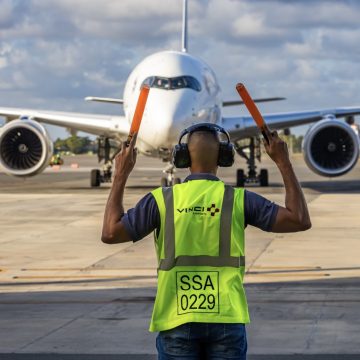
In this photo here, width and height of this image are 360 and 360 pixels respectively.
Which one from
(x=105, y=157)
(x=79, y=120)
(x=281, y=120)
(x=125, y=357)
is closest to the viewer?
(x=125, y=357)

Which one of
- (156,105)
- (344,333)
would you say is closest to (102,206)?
(156,105)

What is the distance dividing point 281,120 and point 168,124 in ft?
26.5

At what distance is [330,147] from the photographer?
3094 cm

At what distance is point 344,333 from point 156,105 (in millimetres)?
19222

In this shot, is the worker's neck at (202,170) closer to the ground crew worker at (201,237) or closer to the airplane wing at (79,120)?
the ground crew worker at (201,237)

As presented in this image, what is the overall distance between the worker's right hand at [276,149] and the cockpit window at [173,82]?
23.5 m

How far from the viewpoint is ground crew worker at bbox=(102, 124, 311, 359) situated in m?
4.32

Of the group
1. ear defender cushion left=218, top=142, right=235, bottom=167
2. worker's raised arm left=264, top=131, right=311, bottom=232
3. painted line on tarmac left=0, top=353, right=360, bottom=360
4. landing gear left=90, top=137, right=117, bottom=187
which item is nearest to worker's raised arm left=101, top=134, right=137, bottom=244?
ear defender cushion left=218, top=142, right=235, bottom=167

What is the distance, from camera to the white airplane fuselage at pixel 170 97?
26969 mm

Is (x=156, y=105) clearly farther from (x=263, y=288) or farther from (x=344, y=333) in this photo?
Result: (x=344, y=333)

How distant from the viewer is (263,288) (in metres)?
11.2

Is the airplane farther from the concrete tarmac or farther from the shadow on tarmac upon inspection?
the shadow on tarmac

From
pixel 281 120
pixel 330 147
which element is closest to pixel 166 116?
pixel 330 147

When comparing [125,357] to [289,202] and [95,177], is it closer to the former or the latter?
[289,202]
